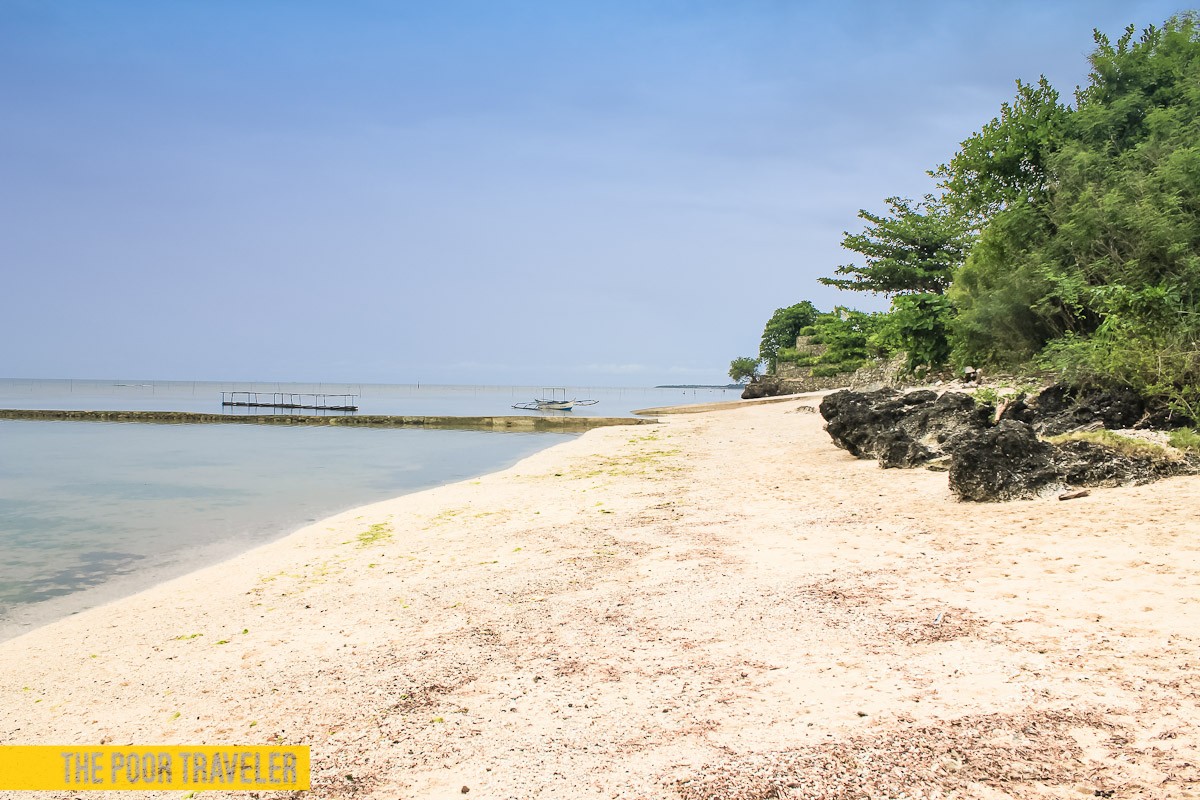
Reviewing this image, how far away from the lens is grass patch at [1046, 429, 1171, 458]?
7.74 meters

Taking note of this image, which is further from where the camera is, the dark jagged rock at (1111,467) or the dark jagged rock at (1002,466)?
the dark jagged rock at (1002,466)

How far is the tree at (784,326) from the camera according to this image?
78.9 m

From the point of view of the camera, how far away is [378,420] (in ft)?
143

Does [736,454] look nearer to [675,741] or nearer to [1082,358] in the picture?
[1082,358]

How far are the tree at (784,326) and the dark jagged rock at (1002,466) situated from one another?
7122 cm

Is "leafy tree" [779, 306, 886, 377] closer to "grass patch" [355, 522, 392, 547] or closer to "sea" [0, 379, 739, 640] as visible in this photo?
"sea" [0, 379, 739, 640]

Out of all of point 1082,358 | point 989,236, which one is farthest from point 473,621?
point 989,236

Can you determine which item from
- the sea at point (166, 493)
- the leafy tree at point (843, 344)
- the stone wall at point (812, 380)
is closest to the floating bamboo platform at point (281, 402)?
the sea at point (166, 493)

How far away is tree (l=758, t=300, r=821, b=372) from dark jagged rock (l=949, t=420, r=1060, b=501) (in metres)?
71.2

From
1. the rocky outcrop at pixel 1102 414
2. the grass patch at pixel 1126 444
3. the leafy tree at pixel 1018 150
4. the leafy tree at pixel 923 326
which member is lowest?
the grass patch at pixel 1126 444

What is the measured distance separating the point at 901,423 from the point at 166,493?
613 inches

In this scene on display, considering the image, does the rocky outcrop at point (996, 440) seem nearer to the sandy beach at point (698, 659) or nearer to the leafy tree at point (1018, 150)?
the sandy beach at point (698, 659)

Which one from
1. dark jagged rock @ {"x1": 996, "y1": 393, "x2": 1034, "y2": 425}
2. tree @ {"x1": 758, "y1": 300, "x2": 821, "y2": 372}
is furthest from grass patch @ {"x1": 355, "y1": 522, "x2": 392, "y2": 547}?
tree @ {"x1": 758, "y1": 300, "x2": 821, "y2": 372}

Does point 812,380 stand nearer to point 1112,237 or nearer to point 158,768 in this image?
point 1112,237
